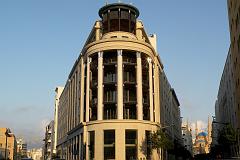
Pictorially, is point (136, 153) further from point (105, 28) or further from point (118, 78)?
point (105, 28)

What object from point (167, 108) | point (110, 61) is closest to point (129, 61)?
point (110, 61)

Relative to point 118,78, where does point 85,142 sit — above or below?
below

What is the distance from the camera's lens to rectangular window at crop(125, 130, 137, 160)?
2422 inches

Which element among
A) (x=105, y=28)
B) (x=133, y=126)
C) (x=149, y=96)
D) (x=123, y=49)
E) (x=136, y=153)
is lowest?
(x=136, y=153)

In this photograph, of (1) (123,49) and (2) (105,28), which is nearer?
(1) (123,49)

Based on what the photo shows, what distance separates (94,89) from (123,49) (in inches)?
389

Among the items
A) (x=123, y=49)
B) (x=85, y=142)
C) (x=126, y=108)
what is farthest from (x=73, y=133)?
(x=123, y=49)

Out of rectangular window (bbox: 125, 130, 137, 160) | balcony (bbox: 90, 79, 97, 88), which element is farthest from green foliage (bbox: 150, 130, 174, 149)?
balcony (bbox: 90, 79, 97, 88)

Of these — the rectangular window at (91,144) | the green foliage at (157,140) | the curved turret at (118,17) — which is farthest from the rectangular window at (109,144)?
the curved turret at (118,17)

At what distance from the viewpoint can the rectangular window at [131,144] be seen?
61531mm

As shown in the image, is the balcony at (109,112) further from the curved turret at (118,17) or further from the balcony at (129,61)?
the curved turret at (118,17)

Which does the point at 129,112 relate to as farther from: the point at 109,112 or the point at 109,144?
the point at 109,144

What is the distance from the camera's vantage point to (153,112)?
225ft

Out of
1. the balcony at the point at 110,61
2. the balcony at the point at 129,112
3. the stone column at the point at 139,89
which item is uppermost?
the balcony at the point at 110,61
